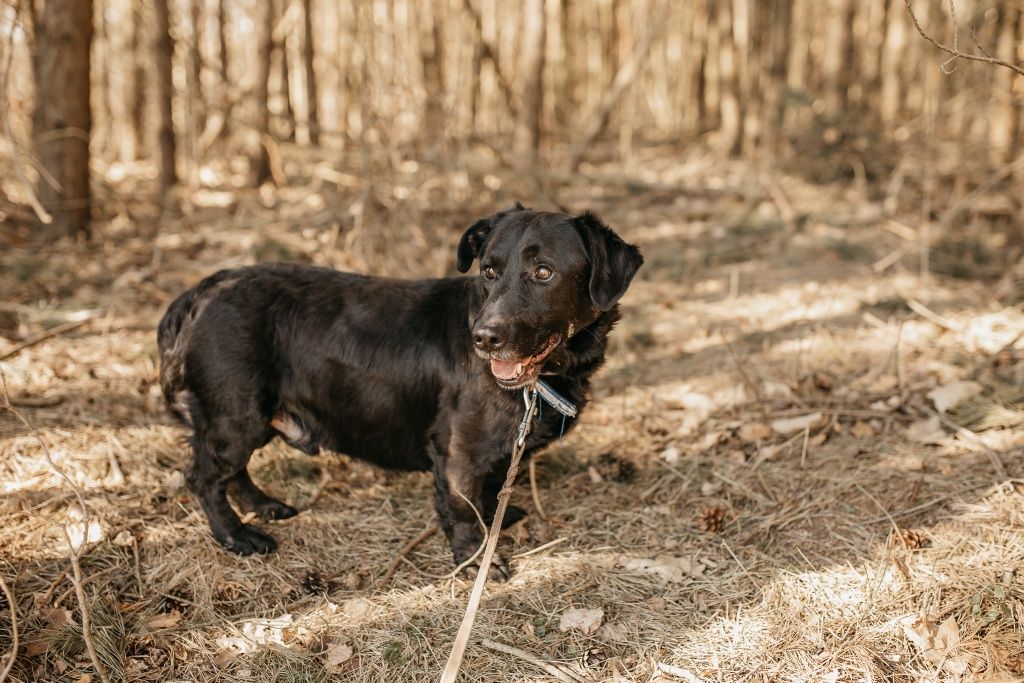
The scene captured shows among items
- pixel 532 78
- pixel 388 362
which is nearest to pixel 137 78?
pixel 532 78

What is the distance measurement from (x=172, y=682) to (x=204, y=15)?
16535 mm

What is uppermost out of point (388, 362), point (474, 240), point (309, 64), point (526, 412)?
point (309, 64)

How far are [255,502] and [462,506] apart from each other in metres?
1.30

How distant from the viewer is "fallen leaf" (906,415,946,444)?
4.38 metres

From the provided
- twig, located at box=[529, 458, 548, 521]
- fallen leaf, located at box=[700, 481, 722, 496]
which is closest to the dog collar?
twig, located at box=[529, 458, 548, 521]

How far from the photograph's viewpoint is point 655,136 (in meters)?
26.5

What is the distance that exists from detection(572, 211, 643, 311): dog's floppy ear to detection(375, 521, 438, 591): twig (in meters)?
1.59

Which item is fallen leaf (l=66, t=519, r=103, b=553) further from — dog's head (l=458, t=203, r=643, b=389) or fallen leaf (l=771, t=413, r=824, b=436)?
fallen leaf (l=771, t=413, r=824, b=436)

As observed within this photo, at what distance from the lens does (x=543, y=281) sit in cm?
353

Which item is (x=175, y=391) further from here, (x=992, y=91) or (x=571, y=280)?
(x=992, y=91)

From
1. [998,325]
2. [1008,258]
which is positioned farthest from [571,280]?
[1008,258]

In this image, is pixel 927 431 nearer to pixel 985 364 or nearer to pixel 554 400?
pixel 985 364

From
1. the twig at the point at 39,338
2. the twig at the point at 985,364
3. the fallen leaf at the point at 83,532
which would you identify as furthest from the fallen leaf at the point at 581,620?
the twig at the point at 39,338

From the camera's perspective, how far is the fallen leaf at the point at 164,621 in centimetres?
334
